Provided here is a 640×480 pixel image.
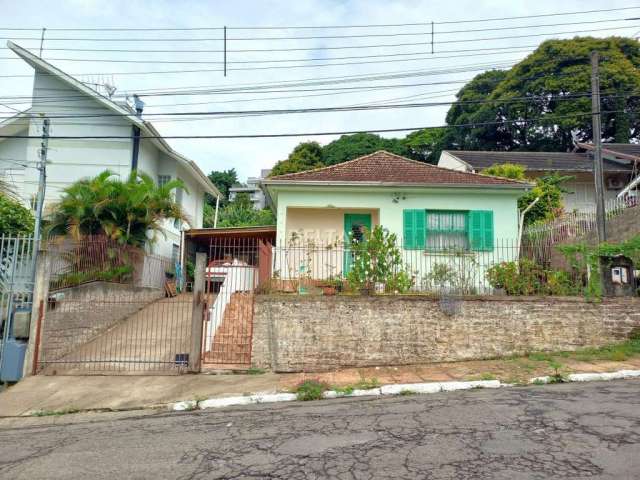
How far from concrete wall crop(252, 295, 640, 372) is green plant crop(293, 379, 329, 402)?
1.14 m

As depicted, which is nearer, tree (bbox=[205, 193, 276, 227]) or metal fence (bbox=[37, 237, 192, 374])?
metal fence (bbox=[37, 237, 192, 374])

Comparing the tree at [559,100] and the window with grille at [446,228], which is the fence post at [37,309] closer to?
the window with grille at [446,228]

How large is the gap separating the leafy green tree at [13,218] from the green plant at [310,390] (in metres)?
8.40

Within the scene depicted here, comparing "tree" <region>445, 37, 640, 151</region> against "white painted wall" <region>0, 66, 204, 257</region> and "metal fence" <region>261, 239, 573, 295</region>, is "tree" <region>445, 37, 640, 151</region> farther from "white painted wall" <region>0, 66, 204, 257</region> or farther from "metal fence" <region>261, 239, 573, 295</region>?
"white painted wall" <region>0, 66, 204, 257</region>

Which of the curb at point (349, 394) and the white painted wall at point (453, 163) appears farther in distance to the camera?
the white painted wall at point (453, 163)

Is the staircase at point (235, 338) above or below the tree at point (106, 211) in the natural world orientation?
below

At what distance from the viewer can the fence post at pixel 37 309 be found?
845cm

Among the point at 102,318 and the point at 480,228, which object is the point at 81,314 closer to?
the point at 102,318

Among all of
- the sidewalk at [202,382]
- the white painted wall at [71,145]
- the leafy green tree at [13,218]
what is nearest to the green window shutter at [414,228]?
the sidewalk at [202,382]

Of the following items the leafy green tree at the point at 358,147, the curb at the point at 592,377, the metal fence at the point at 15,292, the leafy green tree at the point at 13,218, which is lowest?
the curb at the point at 592,377

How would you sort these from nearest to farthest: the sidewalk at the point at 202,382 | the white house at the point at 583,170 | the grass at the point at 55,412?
the grass at the point at 55,412
the sidewalk at the point at 202,382
the white house at the point at 583,170

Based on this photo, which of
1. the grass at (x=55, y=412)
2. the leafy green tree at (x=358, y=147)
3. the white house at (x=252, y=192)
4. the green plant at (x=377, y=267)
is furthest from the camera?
the white house at (x=252, y=192)

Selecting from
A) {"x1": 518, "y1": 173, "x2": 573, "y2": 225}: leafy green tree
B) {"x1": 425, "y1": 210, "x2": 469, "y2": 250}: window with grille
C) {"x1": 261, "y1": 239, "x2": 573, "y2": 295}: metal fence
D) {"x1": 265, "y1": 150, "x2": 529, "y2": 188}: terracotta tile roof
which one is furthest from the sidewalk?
{"x1": 518, "y1": 173, "x2": 573, "y2": 225}: leafy green tree

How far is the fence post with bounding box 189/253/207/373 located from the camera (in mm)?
8266
